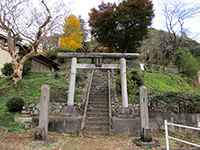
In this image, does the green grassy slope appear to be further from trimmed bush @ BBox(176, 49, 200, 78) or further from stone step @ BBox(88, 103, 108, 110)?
stone step @ BBox(88, 103, 108, 110)

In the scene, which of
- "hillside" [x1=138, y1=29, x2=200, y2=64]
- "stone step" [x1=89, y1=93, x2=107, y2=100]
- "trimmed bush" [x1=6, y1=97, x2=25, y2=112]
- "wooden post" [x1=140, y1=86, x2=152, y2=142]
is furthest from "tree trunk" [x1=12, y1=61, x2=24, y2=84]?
"hillside" [x1=138, y1=29, x2=200, y2=64]

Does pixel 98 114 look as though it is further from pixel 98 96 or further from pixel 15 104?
pixel 15 104

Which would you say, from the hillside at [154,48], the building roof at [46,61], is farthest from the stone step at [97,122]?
the building roof at [46,61]

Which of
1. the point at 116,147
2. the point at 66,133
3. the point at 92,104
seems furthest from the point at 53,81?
the point at 116,147

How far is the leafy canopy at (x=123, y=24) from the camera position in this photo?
21.7 metres

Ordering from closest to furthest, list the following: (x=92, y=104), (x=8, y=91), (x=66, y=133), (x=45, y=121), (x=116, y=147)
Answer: (x=116, y=147) → (x=45, y=121) → (x=66, y=133) → (x=92, y=104) → (x=8, y=91)

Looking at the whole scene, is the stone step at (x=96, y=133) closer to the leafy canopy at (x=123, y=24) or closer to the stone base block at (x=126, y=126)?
the stone base block at (x=126, y=126)

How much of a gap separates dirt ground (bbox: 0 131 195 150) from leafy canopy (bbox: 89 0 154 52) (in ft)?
39.6

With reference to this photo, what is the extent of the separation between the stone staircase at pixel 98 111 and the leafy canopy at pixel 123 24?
600cm

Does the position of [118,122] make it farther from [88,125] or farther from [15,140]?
[15,140]

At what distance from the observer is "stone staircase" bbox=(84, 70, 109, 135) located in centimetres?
1152

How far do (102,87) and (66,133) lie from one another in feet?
16.7

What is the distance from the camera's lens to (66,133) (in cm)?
1156

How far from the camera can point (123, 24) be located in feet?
71.4
